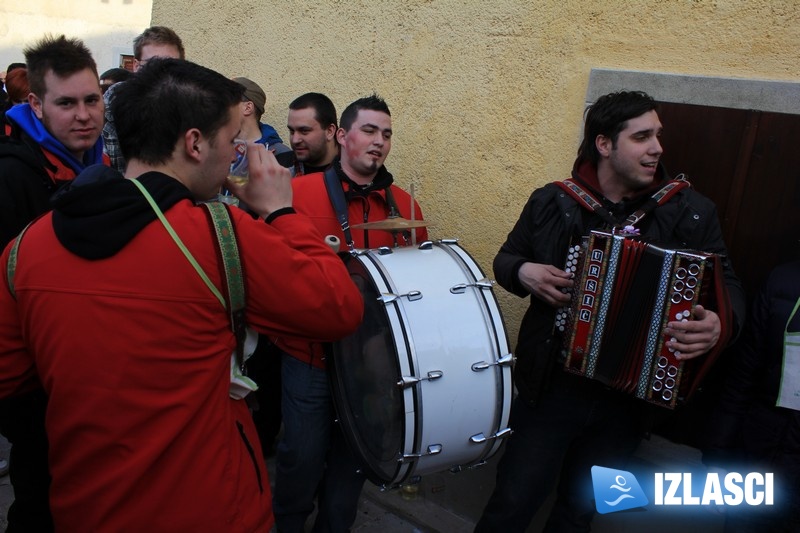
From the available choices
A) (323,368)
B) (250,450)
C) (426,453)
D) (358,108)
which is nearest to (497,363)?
(426,453)

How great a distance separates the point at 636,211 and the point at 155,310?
1903 mm

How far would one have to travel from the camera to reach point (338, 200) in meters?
2.92

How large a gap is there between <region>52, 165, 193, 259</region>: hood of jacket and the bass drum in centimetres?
98

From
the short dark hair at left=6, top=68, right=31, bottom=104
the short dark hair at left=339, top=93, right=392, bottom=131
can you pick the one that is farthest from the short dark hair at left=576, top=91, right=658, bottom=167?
the short dark hair at left=6, top=68, right=31, bottom=104

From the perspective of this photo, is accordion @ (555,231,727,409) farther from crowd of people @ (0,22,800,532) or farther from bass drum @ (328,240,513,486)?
bass drum @ (328,240,513,486)

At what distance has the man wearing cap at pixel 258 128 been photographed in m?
3.93

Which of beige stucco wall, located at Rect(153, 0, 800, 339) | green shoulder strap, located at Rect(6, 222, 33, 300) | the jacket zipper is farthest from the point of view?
beige stucco wall, located at Rect(153, 0, 800, 339)

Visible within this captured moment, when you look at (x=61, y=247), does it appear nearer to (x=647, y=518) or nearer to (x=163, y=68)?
(x=163, y=68)

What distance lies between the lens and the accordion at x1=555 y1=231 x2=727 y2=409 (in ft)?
7.45

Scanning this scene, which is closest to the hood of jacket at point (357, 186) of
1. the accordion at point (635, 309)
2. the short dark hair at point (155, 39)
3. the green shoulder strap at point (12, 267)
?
the accordion at point (635, 309)

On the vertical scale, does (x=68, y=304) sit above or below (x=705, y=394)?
above

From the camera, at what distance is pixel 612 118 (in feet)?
9.02

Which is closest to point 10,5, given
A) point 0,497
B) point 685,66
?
point 0,497

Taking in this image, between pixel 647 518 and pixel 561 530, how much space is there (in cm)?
45
